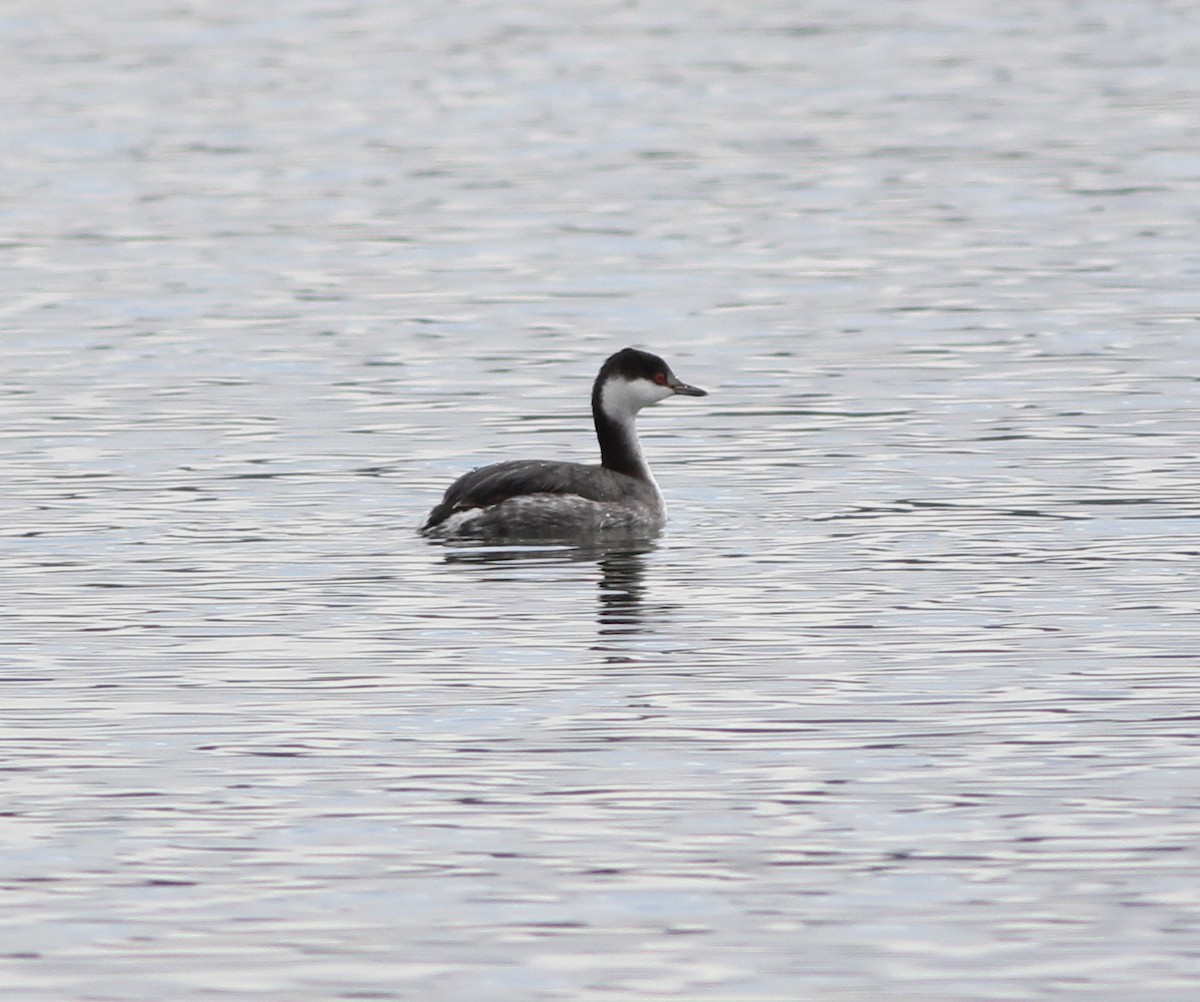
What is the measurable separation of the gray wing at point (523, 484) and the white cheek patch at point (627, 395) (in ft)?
3.38

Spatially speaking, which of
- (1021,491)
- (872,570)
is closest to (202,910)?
(872,570)

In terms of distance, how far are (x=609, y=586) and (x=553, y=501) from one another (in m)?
1.94

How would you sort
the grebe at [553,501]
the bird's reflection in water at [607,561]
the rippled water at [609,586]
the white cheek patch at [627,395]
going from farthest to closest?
the white cheek patch at [627,395]
the grebe at [553,501]
the bird's reflection in water at [607,561]
the rippled water at [609,586]

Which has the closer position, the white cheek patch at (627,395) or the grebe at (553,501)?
the grebe at (553,501)

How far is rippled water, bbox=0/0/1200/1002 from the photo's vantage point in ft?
33.9

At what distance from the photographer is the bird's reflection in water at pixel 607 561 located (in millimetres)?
16241

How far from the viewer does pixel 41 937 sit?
1017cm

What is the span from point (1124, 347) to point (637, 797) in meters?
15.6

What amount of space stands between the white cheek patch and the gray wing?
1029 millimetres

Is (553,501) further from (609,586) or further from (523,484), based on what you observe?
(609,586)

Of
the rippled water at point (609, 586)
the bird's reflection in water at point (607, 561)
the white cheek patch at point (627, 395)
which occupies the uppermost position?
the white cheek patch at point (627, 395)

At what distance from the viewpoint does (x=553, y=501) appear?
Answer: 19109 mm

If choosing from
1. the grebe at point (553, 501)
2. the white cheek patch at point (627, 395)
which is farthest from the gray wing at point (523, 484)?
the white cheek patch at point (627, 395)

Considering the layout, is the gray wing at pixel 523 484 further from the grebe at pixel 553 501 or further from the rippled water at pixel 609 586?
the rippled water at pixel 609 586
